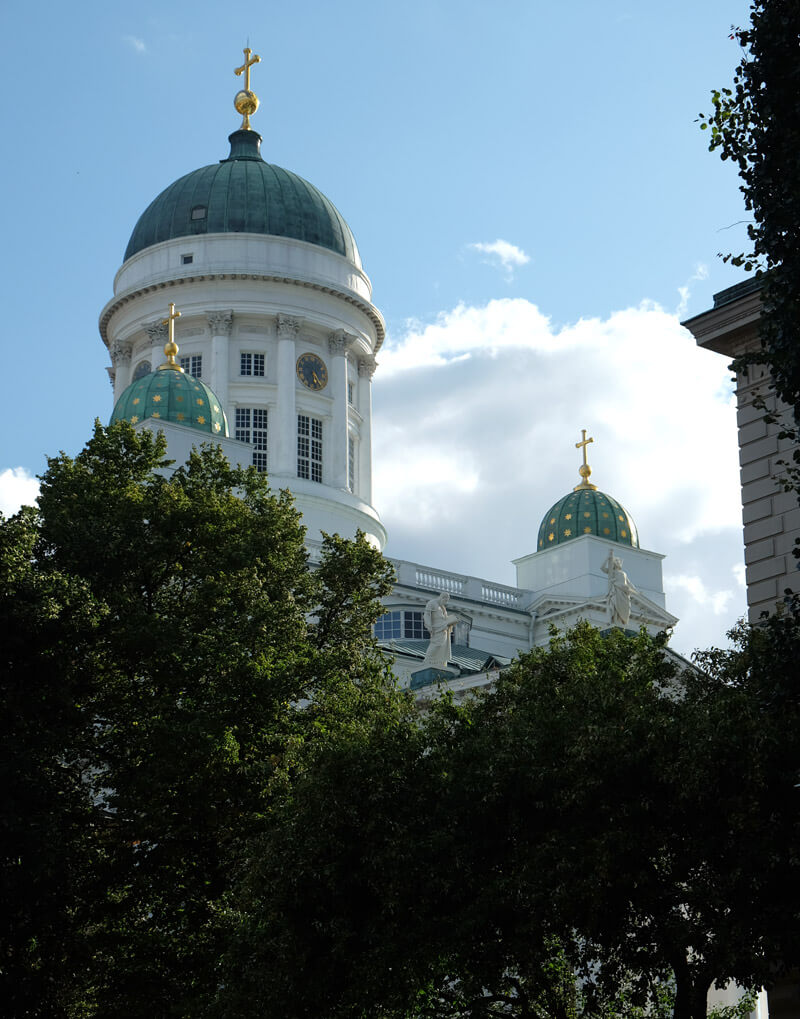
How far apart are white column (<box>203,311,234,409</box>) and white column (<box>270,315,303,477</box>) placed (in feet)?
7.42

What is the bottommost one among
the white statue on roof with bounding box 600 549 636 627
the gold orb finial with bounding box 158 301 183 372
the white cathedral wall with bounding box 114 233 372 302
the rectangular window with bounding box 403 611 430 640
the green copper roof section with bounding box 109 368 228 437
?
the white statue on roof with bounding box 600 549 636 627

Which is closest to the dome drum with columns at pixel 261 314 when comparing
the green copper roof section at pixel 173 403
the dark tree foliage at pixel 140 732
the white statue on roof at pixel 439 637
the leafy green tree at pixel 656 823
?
the green copper roof section at pixel 173 403

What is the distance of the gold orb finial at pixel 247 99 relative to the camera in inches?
3414

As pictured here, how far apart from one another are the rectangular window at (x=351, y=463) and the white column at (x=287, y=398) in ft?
12.9

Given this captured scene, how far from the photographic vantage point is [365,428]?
81.4 meters

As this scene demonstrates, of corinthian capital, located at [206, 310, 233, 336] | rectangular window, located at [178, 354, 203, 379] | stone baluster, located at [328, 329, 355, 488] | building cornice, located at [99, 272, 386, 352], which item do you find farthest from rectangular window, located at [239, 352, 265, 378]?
building cornice, located at [99, 272, 386, 352]

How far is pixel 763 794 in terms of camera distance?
68.5 feet

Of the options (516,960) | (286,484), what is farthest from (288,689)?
(286,484)

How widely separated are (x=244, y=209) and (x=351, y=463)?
41.2ft

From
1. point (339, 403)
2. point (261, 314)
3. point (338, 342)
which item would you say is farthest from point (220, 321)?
point (339, 403)

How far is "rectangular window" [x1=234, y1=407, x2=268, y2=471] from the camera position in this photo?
76.3m

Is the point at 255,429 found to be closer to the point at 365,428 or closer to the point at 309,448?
the point at 309,448

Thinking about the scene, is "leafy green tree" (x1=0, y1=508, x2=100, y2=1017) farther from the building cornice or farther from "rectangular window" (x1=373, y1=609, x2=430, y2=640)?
the building cornice

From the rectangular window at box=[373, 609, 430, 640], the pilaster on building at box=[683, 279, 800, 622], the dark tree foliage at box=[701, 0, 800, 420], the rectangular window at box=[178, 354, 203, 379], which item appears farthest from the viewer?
the rectangular window at box=[178, 354, 203, 379]
